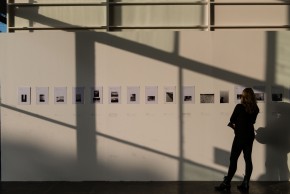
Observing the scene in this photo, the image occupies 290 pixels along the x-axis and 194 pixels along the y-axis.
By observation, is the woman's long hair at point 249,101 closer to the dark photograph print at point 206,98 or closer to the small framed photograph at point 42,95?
the dark photograph print at point 206,98

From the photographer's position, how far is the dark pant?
7.19m

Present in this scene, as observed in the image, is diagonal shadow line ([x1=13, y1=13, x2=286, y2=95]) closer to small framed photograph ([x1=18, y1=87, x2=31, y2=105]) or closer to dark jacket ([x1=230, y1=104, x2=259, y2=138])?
dark jacket ([x1=230, y1=104, x2=259, y2=138])

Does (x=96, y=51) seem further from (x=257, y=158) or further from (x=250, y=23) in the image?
(x=257, y=158)

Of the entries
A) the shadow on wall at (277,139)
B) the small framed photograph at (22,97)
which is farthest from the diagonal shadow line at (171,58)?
the small framed photograph at (22,97)

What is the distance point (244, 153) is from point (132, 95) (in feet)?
7.73

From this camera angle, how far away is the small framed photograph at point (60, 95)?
8047 millimetres

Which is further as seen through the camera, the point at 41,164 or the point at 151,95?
the point at 41,164

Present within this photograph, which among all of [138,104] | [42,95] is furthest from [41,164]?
[138,104]

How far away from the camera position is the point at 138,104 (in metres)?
8.01

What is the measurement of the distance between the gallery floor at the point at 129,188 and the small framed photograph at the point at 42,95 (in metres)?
1.59

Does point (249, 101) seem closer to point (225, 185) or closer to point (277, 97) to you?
point (277, 97)

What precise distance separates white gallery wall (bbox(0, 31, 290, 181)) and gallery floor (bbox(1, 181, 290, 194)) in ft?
0.65

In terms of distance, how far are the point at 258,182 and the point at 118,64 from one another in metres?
3.52

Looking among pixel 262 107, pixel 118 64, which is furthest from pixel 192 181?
pixel 118 64
